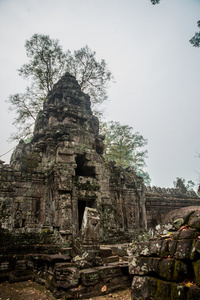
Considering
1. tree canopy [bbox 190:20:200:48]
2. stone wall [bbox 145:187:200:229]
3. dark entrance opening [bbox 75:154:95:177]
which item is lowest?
stone wall [bbox 145:187:200:229]

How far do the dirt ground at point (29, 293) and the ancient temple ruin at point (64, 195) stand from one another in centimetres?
38

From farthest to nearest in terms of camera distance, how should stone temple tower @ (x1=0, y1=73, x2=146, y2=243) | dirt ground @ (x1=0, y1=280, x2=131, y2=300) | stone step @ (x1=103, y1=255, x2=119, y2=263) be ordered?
stone temple tower @ (x1=0, y1=73, x2=146, y2=243)
stone step @ (x1=103, y1=255, x2=119, y2=263)
dirt ground @ (x1=0, y1=280, x2=131, y2=300)

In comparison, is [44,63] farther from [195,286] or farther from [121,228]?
[195,286]

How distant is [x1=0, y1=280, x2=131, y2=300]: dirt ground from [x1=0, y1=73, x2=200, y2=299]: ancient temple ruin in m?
0.38

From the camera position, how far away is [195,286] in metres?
2.67

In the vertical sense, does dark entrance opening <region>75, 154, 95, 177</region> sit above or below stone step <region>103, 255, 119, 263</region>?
above

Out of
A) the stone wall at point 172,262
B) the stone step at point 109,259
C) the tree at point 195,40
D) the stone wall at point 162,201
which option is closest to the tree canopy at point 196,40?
the tree at point 195,40

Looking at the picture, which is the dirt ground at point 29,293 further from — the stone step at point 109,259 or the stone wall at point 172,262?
the stone wall at point 172,262

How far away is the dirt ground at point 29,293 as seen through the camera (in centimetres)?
486

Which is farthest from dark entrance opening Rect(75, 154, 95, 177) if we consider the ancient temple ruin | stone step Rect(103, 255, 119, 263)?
stone step Rect(103, 255, 119, 263)

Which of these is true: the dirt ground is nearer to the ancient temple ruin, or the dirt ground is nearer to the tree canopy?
the ancient temple ruin

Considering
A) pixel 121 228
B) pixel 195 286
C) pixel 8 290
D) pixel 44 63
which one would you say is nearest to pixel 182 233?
pixel 195 286

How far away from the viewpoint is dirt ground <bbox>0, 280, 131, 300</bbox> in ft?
16.0

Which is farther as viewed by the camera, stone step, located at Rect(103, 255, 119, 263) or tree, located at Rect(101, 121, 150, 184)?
tree, located at Rect(101, 121, 150, 184)
